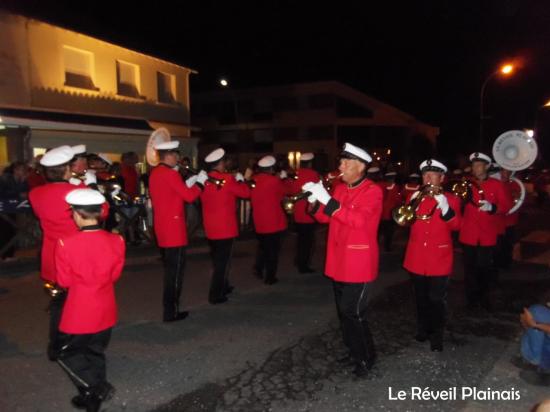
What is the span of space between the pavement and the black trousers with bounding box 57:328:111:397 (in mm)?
288

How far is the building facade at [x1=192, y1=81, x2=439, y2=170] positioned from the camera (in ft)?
129

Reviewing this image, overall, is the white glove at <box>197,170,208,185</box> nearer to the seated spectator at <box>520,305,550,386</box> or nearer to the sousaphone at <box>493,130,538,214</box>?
the seated spectator at <box>520,305,550,386</box>

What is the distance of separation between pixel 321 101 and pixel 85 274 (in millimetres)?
37499

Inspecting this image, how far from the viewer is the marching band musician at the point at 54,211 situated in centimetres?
414

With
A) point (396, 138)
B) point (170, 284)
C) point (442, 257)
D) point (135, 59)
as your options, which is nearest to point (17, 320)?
point (170, 284)

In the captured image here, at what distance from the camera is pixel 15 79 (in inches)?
540

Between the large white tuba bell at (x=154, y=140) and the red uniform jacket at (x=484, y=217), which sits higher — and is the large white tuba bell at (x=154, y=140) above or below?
above

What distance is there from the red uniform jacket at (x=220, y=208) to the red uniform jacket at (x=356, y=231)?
2208 millimetres

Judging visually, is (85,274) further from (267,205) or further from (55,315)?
(267,205)

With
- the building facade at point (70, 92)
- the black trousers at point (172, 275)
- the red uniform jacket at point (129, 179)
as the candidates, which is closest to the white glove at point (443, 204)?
the black trousers at point (172, 275)

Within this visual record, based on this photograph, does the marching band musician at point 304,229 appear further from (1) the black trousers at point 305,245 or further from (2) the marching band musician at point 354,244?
(2) the marching band musician at point 354,244

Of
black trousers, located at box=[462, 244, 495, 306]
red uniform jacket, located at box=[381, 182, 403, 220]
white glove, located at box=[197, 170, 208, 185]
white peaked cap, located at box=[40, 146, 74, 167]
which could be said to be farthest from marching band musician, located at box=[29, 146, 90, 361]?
red uniform jacket, located at box=[381, 182, 403, 220]

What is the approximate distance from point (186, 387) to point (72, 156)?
7.66ft

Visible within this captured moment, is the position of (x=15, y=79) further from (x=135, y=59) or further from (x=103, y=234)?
(x=103, y=234)
